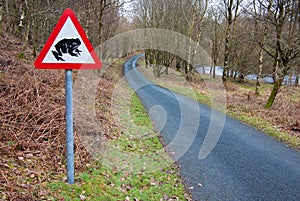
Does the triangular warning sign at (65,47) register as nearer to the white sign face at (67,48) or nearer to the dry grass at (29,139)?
the white sign face at (67,48)

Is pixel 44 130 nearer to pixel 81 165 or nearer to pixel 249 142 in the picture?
pixel 81 165

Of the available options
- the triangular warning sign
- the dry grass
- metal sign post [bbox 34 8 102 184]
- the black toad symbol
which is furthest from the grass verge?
the black toad symbol

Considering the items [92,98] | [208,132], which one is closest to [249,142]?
[208,132]

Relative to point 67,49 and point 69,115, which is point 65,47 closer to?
point 67,49

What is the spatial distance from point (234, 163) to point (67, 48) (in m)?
4.73

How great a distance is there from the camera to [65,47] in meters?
3.25

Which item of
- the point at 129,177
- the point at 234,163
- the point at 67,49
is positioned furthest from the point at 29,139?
the point at 234,163

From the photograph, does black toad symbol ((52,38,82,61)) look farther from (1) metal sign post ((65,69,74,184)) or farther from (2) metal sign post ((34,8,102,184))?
(1) metal sign post ((65,69,74,184))

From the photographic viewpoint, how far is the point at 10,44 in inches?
545

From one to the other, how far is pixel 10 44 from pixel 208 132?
12534 millimetres

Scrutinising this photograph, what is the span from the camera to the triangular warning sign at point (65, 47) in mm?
3189

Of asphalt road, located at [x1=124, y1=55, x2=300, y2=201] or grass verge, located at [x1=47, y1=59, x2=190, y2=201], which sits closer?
grass verge, located at [x1=47, y1=59, x2=190, y2=201]

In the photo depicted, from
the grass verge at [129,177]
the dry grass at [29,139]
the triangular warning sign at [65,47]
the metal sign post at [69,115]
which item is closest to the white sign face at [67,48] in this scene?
the triangular warning sign at [65,47]

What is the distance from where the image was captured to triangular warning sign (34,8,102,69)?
126 inches
